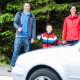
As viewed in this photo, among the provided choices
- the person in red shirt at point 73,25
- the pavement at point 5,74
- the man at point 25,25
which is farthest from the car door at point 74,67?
the man at point 25,25

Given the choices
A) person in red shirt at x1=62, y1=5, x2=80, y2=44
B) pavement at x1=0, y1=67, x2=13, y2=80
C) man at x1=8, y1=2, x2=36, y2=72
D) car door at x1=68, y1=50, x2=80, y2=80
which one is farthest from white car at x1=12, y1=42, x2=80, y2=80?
man at x1=8, y1=2, x2=36, y2=72

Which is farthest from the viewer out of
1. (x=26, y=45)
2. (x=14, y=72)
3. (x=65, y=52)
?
(x=26, y=45)

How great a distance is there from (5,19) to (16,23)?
303 centimetres

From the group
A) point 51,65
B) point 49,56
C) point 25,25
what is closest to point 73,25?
point 25,25

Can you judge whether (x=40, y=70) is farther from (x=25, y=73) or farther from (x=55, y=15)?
(x=55, y=15)

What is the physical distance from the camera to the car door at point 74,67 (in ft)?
13.6

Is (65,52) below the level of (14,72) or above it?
above

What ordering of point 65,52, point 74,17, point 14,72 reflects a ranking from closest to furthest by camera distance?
point 65,52 → point 14,72 → point 74,17

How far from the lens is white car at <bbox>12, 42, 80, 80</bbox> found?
419 centimetres

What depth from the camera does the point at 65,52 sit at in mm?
4305

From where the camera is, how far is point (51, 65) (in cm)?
428

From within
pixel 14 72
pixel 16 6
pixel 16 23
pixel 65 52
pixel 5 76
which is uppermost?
pixel 16 6

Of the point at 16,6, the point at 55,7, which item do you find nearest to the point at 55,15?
the point at 55,7

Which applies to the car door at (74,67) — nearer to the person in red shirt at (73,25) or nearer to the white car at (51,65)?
the white car at (51,65)
